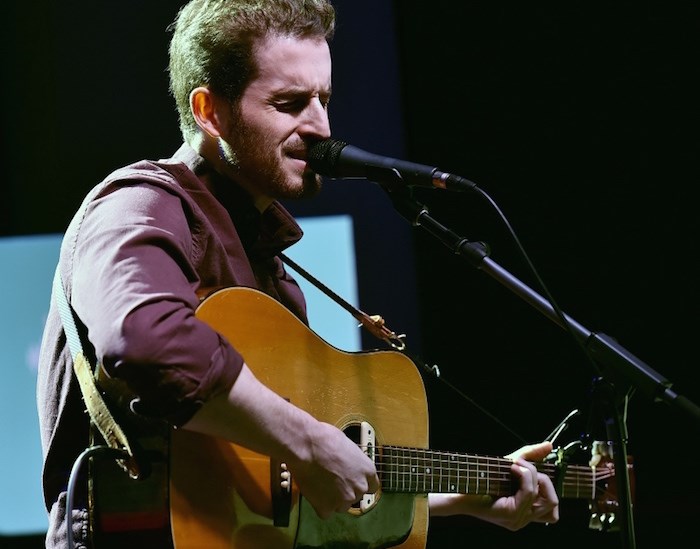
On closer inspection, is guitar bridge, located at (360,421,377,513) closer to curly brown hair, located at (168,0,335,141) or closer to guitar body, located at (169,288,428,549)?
guitar body, located at (169,288,428,549)

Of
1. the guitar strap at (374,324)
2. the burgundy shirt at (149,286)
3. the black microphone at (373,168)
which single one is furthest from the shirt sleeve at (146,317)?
the guitar strap at (374,324)

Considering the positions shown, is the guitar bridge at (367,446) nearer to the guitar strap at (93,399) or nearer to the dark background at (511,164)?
the guitar strap at (93,399)

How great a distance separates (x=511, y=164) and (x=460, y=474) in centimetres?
165

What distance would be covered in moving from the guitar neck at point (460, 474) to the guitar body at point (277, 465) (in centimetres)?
5

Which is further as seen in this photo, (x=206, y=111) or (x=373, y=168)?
(x=206, y=111)

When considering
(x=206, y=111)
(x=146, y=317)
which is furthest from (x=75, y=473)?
(x=206, y=111)

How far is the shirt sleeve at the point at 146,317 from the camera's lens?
4.48 feet

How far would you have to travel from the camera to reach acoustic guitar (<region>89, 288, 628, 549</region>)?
1.53 m

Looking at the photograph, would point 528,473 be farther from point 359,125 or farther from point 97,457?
point 359,125

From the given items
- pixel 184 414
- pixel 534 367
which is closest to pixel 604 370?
pixel 184 414

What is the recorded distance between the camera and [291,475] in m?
1.65

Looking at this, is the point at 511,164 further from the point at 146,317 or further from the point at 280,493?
the point at 146,317

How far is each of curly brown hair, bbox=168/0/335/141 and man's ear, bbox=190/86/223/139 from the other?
2cm

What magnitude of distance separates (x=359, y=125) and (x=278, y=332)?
74.3 inches
